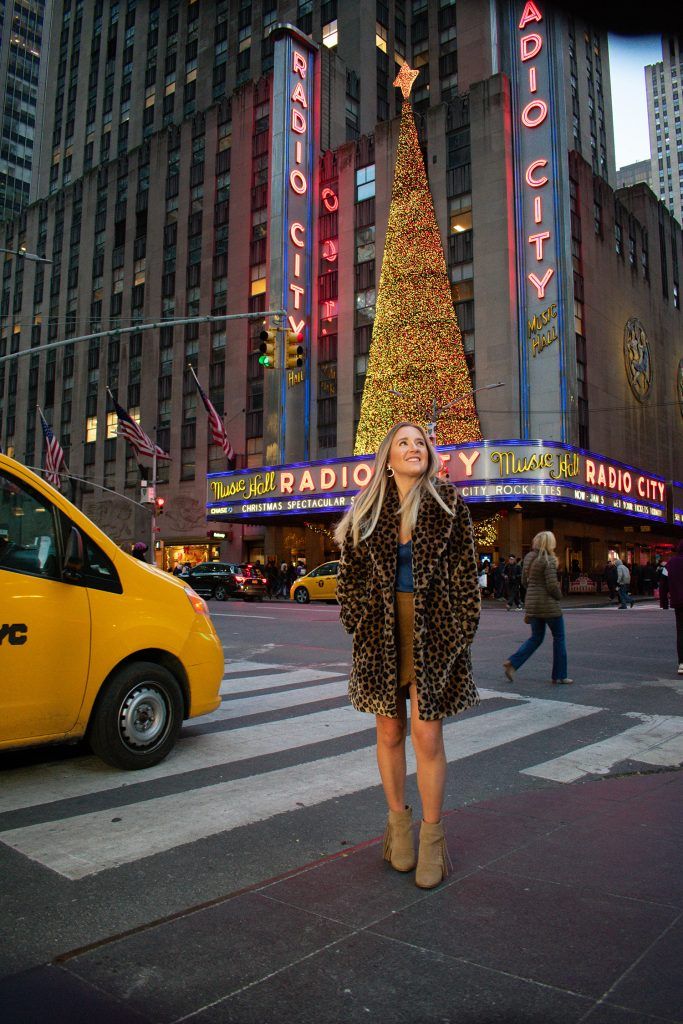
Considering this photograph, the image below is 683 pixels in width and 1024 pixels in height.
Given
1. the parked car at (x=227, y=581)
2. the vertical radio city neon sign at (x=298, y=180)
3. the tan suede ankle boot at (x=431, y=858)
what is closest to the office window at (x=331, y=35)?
the vertical radio city neon sign at (x=298, y=180)

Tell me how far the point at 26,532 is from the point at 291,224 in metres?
42.1

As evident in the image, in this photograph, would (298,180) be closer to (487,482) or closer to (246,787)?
(487,482)

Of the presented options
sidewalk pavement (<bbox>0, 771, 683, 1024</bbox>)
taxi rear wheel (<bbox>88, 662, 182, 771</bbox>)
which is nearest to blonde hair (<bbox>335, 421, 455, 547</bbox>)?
sidewalk pavement (<bbox>0, 771, 683, 1024</bbox>)

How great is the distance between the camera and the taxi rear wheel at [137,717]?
4.80 metres

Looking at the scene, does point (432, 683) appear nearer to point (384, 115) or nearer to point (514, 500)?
point (514, 500)

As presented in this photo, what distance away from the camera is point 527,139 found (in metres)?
37.3

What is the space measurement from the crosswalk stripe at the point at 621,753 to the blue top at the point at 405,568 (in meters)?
2.33

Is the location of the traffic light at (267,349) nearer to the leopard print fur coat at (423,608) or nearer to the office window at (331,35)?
the leopard print fur coat at (423,608)

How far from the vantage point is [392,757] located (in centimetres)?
329

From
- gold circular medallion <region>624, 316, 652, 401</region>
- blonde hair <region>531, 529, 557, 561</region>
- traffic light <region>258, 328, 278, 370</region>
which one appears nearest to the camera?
blonde hair <region>531, 529, 557, 561</region>

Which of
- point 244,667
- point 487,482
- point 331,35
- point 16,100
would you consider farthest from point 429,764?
point 16,100

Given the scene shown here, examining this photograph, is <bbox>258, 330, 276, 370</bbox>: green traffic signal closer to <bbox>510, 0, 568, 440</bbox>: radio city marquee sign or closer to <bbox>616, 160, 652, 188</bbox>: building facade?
<bbox>510, 0, 568, 440</bbox>: radio city marquee sign

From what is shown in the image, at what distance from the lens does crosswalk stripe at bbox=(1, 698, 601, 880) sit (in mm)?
3482

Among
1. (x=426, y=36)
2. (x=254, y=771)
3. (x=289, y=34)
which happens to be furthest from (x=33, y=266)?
(x=254, y=771)
